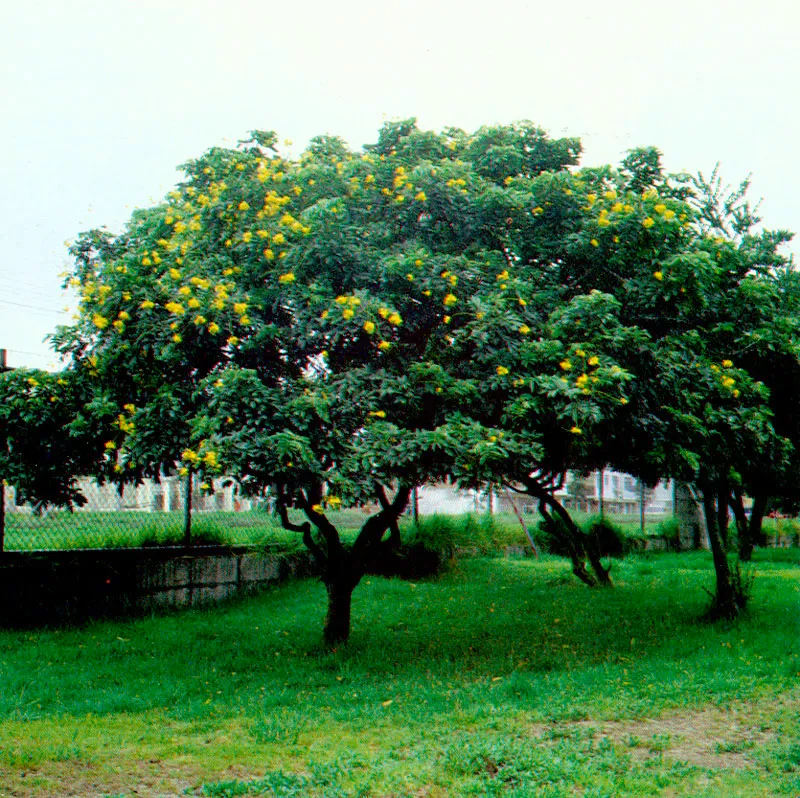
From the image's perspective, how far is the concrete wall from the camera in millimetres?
9453

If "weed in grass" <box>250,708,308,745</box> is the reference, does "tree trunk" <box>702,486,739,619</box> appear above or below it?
above

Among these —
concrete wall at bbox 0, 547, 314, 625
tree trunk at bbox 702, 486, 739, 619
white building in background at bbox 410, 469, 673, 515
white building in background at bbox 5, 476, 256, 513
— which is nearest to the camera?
concrete wall at bbox 0, 547, 314, 625

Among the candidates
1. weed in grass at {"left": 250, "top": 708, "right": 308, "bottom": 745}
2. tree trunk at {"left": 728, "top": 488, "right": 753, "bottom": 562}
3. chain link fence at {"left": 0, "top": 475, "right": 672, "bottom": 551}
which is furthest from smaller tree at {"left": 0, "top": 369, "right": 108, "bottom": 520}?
tree trunk at {"left": 728, "top": 488, "right": 753, "bottom": 562}

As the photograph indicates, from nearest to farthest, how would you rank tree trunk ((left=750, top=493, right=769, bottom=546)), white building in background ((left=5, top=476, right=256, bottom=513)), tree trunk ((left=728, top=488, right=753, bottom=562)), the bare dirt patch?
1. the bare dirt patch
2. white building in background ((left=5, top=476, right=256, bottom=513))
3. tree trunk ((left=728, top=488, right=753, bottom=562))
4. tree trunk ((left=750, top=493, right=769, bottom=546))

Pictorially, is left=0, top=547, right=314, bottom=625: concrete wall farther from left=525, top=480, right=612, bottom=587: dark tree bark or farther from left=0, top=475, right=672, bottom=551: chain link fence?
left=525, top=480, right=612, bottom=587: dark tree bark

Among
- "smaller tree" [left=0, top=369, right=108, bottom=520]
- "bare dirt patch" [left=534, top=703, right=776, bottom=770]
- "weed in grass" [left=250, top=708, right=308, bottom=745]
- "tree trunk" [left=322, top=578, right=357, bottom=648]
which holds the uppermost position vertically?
"smaller tree" [left=0, top=369, right=108, bottom=520]

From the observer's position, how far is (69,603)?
9.74 m

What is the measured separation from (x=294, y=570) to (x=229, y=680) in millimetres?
5393

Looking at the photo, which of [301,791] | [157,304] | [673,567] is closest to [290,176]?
[157,304]

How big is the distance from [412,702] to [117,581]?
16.0 feet

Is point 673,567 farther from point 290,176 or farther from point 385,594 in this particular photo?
point 290,176

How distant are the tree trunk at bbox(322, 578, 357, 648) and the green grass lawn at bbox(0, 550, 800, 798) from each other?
0.19 meters

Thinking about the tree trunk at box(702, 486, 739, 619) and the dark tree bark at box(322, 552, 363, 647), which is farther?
the tree trunk at box(702, 486, 739, 619)

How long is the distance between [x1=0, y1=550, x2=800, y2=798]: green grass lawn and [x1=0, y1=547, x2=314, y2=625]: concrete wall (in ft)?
1.08
